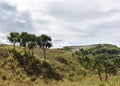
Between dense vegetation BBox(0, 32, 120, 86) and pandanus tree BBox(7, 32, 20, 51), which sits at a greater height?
pandanus tree BBox(7, 32, 20, 51)

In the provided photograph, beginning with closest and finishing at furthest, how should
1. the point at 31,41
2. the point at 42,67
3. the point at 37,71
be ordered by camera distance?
the point at 37,71
the point at 42,67
the point at 31,41

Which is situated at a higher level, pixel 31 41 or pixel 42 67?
pixel 31 41

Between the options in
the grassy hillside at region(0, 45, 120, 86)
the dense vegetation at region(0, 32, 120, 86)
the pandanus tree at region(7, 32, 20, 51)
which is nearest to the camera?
the grassy hillside at region(0, 45, 120, 86)

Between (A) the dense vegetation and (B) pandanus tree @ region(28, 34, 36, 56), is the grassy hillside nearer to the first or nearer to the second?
(A) the dense vegetation

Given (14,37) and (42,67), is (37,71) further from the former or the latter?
(14,37)

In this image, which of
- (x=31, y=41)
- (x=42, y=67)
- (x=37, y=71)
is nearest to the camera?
(x=37, y=71)

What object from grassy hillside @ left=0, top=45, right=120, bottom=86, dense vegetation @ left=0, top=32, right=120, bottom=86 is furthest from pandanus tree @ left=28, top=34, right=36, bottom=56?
grassy hillside @ left=0, top=45, right=120, bottom=86

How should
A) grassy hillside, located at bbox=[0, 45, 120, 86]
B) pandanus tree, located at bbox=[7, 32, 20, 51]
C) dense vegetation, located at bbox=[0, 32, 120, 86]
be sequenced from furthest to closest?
pandanus tree, located at bbox=[7, 32, 20, 51]
dense vegetation, located at bbox=[0, 32, 120, 86]
grassy hillside, located at bbox=[0, 45, 120, 86]

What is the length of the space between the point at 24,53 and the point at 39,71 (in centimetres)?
1438

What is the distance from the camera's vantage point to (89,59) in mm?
144250

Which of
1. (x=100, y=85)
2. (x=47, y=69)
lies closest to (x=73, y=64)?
(x=47, y=69)

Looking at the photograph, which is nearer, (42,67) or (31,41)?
(42,67)

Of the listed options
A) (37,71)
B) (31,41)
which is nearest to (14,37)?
(31,41)

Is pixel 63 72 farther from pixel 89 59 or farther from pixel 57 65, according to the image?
pixel 89 59
